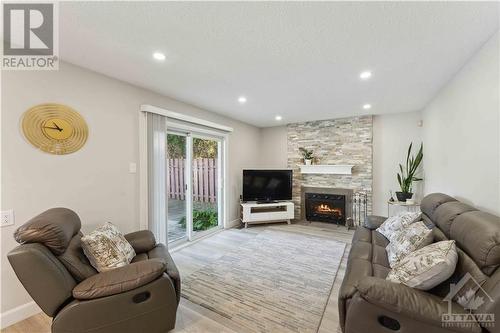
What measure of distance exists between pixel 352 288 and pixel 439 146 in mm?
2831

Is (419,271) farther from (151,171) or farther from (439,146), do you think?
(151,171)

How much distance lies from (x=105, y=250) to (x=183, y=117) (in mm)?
2259

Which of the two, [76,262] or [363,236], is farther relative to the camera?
[363,236]

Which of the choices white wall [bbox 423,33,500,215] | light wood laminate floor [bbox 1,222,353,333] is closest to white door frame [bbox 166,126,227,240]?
light wood laminate floor [bbox 1,222,353,333]

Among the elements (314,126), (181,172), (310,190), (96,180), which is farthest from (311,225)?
(96,180)

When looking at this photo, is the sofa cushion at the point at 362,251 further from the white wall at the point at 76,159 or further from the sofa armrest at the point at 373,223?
the white wall at the point at 76,159

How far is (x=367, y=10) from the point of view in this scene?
1459mm

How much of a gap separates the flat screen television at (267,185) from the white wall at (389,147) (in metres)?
1.96

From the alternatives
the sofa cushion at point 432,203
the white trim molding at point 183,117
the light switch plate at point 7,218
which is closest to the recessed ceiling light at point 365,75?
the sofa cushion at point 432,203

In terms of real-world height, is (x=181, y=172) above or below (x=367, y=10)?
below

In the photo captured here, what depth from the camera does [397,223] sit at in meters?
2.49

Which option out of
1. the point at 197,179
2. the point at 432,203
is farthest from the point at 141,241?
the point at 432,203

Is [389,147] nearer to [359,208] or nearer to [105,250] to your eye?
[359,208]

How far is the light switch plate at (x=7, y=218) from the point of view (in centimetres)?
182
